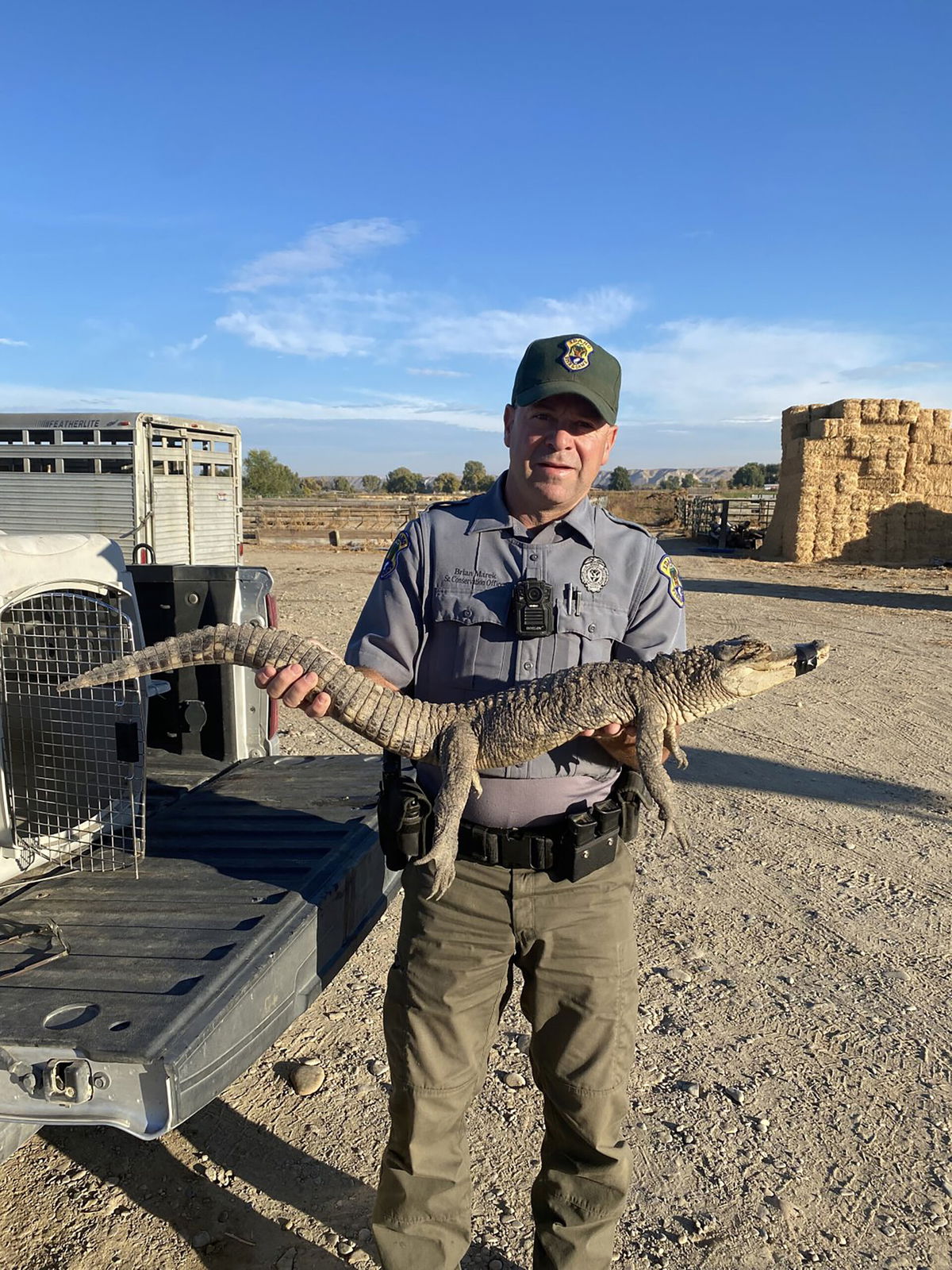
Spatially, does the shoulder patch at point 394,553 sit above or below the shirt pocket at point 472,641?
above

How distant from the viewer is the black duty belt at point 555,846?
8.34ft

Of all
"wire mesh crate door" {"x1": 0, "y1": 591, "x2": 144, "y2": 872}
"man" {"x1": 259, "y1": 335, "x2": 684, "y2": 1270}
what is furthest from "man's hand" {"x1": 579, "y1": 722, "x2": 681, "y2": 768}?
"wire mesh crate door" {"x1": 0, "y1": 591, "x2": 144, "y2": 872}

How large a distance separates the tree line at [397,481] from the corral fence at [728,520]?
826 centimetres

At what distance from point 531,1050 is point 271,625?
9.14ft

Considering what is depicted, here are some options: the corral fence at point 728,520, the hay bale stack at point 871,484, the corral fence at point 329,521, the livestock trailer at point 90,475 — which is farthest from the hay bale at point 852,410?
the livestock trailer at point 90,475

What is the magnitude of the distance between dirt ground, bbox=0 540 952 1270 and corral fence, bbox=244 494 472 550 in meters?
22.3

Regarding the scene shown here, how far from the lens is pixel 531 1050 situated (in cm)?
263

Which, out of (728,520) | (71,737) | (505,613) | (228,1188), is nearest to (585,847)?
(505,613)

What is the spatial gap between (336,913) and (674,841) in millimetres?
2951

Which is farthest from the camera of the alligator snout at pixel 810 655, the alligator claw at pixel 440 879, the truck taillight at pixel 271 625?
the truck taillight at pixel 271 625

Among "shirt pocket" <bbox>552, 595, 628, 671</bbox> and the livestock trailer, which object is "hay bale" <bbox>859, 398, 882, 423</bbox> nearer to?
the livestock trailer

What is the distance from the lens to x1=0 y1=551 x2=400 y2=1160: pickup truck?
7.22 ft

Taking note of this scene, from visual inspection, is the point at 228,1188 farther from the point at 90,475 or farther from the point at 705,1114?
the point at 90,475

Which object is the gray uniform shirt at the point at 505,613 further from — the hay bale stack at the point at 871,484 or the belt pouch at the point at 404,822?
the hay bale stack at the point at 871,484
